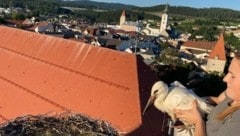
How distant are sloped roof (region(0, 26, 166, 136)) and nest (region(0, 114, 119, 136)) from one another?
3090mm

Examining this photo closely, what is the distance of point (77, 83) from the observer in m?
10.1

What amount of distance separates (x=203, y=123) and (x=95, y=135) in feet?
6.11

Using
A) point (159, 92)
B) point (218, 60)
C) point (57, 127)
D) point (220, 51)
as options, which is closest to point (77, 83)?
point (57, 127)

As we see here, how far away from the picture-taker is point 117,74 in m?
9.43

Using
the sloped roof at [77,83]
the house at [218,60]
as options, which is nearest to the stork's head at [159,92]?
the sloped roof at [77,83]

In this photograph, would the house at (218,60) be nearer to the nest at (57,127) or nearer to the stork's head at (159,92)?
the nest at (57,127)

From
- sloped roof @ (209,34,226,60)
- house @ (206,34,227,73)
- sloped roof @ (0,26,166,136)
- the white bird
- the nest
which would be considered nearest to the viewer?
the white bird

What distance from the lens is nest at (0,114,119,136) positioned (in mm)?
4164

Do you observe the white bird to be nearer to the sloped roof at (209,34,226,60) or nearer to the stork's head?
the stork's head

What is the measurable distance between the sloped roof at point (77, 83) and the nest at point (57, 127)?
3.09 m

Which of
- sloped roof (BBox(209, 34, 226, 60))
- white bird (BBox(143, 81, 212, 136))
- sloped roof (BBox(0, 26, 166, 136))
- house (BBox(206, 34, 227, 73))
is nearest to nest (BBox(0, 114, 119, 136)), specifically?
white bird (BBox(143, 81, 212, 136))

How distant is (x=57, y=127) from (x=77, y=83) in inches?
225

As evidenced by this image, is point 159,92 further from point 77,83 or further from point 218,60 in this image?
point 218,60

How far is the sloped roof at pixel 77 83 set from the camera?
28.5 ft
